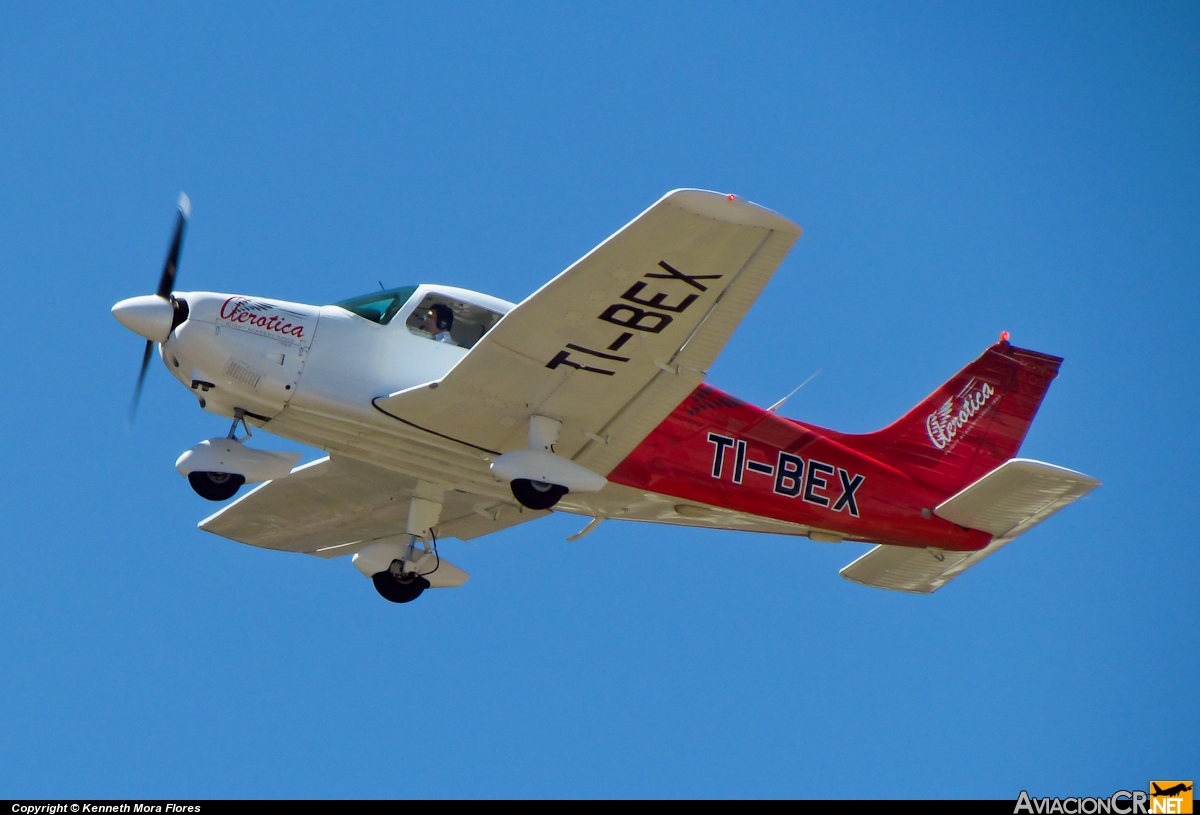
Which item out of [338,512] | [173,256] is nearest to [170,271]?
[173,256]

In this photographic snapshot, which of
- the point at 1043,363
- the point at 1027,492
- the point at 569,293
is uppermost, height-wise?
the point at 1043,363

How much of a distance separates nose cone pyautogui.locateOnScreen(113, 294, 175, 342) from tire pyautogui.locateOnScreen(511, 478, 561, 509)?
10.9 feet

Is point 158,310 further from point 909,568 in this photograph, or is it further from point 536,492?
point 909,568

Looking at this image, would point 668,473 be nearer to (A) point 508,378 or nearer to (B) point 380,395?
(A) point 508,378

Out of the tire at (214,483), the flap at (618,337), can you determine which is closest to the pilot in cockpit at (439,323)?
the flap at (618,337)

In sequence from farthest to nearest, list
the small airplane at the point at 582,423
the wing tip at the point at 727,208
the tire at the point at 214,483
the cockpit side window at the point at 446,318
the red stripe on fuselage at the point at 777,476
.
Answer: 1. the red stripe on fuselage at the point at 777,476
2. the cockpit side window at the point at 446,318
3. the tire at the point at 214,483
4. the small airplane at the point at 582,423
5. the wing tip at the point at 727,208

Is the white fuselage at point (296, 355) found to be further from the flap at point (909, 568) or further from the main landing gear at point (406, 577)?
the flap at point (909, 568)

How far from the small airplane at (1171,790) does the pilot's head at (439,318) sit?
24.2 feet

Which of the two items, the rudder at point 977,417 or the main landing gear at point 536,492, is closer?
the main landing gear at point 536,492

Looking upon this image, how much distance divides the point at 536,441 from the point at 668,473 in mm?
1545

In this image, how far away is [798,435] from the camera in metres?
13.2

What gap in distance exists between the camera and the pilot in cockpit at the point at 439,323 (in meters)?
11.9

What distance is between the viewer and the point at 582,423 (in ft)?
39.1
